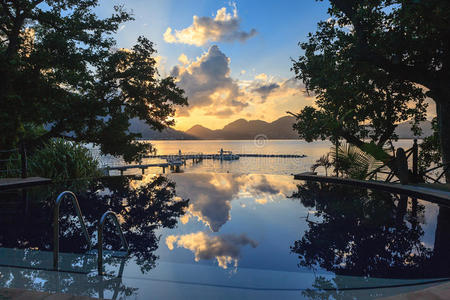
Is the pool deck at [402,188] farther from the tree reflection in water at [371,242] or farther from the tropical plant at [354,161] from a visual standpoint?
the tropical plant at [354,161]

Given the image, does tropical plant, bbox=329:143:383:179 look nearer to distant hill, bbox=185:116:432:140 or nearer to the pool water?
the pool water

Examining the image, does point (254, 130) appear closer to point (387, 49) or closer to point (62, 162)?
point (387, 49)

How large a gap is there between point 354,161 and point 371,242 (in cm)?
540

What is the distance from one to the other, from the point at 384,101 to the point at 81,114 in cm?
1323

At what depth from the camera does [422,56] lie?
29.7 feet

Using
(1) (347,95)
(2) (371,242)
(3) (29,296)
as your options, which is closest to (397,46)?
(1) (347,95)

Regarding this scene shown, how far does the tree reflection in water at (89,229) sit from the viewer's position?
2.37 metres

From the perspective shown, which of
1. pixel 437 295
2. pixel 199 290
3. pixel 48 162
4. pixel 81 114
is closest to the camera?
pixel 437 295

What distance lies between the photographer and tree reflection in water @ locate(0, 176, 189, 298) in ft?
7.77

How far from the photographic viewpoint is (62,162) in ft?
30.8

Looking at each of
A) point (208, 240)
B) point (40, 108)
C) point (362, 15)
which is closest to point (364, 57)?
point (362, 15)

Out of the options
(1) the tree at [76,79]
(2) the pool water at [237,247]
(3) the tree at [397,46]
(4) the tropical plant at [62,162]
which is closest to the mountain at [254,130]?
(1) the tree at [76,79]

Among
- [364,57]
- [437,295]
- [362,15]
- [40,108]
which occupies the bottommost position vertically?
[437,295]

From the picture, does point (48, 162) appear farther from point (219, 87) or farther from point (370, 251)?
point (219, 87)
